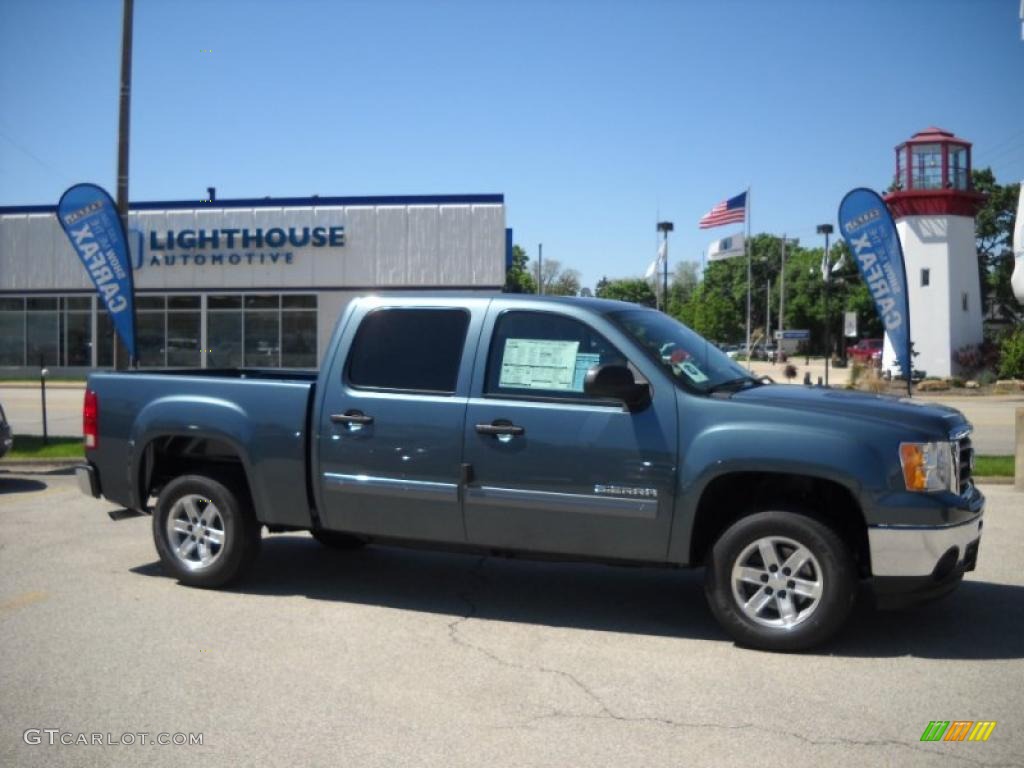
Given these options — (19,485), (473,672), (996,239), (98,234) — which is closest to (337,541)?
(473,672)

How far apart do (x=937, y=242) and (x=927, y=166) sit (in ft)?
9.74

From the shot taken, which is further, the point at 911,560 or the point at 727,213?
the point at 727,213

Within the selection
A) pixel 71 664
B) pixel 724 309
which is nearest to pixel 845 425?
pixel 71 664

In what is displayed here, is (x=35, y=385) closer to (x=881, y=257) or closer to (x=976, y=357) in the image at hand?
(x=881, y=257)

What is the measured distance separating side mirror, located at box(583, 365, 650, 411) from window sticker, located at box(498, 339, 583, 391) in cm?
36

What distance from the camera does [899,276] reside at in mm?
16578

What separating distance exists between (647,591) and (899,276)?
11.9m

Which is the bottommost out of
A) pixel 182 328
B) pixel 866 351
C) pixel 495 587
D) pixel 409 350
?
pixel 495 587

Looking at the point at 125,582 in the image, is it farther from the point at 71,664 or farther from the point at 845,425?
the point at 845,425

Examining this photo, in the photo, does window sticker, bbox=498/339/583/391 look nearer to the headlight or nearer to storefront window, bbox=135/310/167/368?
the headlight

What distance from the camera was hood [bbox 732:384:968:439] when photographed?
17.0 feet

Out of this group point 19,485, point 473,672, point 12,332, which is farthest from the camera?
point 12,332

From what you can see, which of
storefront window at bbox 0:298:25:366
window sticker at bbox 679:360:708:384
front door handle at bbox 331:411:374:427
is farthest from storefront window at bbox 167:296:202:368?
window sticker at bbox 679:360:708:384

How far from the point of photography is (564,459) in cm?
553
